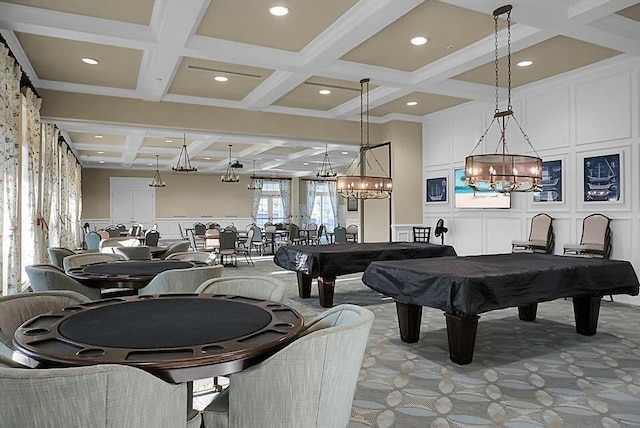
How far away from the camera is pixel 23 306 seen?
254 cm

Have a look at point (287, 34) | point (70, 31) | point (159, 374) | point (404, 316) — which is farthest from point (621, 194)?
point (70, 31)

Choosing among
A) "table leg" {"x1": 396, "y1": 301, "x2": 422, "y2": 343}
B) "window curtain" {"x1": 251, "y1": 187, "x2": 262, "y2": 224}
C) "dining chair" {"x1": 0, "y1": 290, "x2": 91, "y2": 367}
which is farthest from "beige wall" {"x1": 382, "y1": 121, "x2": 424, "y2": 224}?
"window curtain" {"x1": 251, "y1": 187, "x2": 262, "y2": 224}

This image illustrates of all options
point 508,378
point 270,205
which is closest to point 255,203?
point 270,205

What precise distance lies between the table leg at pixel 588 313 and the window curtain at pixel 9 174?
5727 mm

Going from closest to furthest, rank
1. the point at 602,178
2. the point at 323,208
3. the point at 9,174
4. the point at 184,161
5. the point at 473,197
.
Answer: the point at 9,174, the point at 602,178, the point at 473,197, the point at 184,161, the point at 323,208

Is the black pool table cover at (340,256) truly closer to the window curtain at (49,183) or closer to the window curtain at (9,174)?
the window curtain at (9,174)

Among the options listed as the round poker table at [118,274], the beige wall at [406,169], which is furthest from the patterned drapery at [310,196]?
the round poker table at [118,274]

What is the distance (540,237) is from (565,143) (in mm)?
1532

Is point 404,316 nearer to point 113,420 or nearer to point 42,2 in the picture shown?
point 113,420

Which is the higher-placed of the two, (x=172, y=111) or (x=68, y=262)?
(x=172, y=111)

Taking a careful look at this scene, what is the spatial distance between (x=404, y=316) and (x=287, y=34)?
3.45 metres

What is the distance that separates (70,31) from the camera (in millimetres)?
4809

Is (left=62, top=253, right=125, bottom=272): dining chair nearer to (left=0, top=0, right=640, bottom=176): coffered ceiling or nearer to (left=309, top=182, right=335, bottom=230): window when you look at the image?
(left=0, top=0, right=640, bottom=176): coffered ceiling

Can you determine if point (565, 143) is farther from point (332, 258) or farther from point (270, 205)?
point (270, 205)
